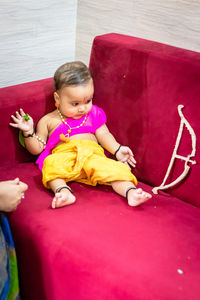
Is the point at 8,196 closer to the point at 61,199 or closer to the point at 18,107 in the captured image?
the point at 61,199

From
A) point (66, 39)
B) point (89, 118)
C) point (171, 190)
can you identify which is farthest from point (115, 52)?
point (66, 39)

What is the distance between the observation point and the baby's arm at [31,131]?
1463 millimetres

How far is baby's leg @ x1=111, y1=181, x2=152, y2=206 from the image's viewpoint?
1.27 meters

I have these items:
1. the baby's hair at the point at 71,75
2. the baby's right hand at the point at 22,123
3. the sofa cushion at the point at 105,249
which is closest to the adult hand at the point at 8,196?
the sofa cushion at the point at 105,249

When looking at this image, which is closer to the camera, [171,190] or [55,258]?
[55,258]

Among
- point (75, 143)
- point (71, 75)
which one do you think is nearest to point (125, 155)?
point (75, 143)

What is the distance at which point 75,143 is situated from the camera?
1.50 m

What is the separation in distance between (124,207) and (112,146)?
34cm

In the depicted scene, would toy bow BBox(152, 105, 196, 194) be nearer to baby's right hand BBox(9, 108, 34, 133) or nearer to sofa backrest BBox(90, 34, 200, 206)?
sofa backrest BBox(90, 34, 200, 206)

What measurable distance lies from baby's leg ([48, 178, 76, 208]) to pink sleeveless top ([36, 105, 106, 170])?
0.59ft

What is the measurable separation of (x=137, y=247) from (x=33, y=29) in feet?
4.59

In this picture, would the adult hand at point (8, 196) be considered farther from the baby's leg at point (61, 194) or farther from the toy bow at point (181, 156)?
the toy bow at point (181, 156)

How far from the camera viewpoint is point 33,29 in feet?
6.59

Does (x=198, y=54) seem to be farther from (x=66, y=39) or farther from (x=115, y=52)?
(x=66, y=39)
